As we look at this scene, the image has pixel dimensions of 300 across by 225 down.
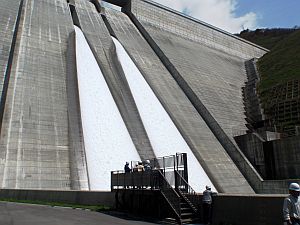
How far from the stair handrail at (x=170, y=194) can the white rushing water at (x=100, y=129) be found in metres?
5.74

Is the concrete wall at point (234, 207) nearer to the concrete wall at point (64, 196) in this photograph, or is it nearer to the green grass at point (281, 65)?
the concrete wall at point (64, 196)

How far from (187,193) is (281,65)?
1149 inches

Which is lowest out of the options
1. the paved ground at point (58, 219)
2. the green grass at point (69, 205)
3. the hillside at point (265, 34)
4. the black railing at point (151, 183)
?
the paved ground at point (58, 219)

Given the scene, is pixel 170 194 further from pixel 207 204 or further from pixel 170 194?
pixel 207 204

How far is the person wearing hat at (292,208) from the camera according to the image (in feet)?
14.4

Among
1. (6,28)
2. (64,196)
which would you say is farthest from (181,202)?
(6,28)

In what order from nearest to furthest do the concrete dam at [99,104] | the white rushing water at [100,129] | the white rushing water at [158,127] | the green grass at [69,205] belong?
the green grass at [69,205]
the concrete dam at [99,104]
the white rushing water at [100,129]
the white rushing water at [158,127]

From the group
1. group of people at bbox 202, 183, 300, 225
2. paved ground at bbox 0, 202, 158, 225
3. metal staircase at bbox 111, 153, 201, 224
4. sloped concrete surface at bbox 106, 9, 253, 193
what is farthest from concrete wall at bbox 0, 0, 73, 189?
group of people at bbox 202, 183, 300, 225

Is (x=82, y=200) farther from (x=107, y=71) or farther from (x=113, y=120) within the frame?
(x=107, y=71)

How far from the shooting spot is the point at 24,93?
17.0m

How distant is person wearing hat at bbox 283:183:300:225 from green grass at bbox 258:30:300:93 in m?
26.6

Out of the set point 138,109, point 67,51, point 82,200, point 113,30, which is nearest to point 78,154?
point 82,200

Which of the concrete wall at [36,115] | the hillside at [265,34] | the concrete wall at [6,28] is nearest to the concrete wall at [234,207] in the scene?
the concrete wall at [36,115]

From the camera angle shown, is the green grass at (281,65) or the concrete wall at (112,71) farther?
the green grass at (281,65)
